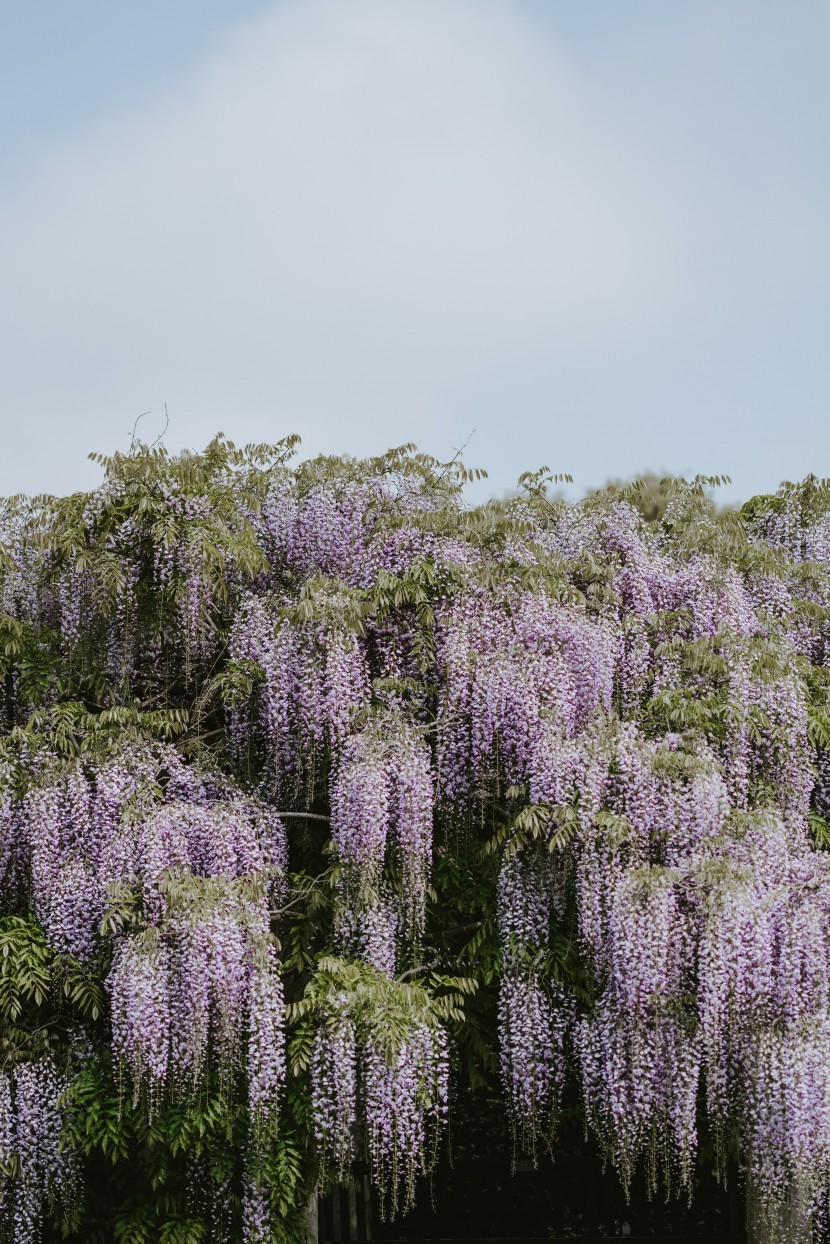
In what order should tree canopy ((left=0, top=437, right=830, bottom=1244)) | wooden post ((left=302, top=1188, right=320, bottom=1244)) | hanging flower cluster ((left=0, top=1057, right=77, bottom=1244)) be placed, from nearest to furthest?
tree canopy ((left=0, top=437, right=830, bottom=1244))
hanging flower cluster ((left=0, top=1057, right=77, bottom=1244))
wooden post ((left=302, top=1188, right=320, bottom=1244))

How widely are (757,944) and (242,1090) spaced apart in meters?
3.18

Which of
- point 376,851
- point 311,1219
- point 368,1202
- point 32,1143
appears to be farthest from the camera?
point 368,1202

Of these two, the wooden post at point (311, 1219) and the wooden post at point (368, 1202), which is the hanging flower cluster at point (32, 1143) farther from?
the wooden post at point (368, 1202)

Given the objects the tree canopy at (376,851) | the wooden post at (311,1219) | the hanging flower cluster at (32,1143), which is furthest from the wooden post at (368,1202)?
the hanging flower cluster at (32,1143)

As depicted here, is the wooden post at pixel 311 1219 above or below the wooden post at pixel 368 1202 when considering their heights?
above

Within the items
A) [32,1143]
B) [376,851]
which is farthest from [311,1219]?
[376,851]

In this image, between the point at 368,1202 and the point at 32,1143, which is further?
the point at 368,1202

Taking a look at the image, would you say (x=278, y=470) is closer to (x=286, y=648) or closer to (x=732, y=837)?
(x=286, y=648)

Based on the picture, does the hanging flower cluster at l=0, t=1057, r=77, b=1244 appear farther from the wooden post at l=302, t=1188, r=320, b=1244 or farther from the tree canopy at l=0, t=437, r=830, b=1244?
the wooden post at l=302, t=1188, r=320, b=1244

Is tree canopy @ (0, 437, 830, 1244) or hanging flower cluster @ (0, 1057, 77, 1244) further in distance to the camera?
hanging flower cluster @ (0, 1057, 77, 1244)

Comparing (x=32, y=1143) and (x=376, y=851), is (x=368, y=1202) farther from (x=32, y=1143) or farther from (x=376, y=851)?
(x=376, y=851)

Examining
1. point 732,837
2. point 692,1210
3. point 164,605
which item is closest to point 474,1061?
point 732,837

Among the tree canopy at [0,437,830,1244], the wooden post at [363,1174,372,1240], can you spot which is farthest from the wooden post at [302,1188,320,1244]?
the wooden post at [363,1174,372,1240]

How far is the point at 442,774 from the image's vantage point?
9031mm
